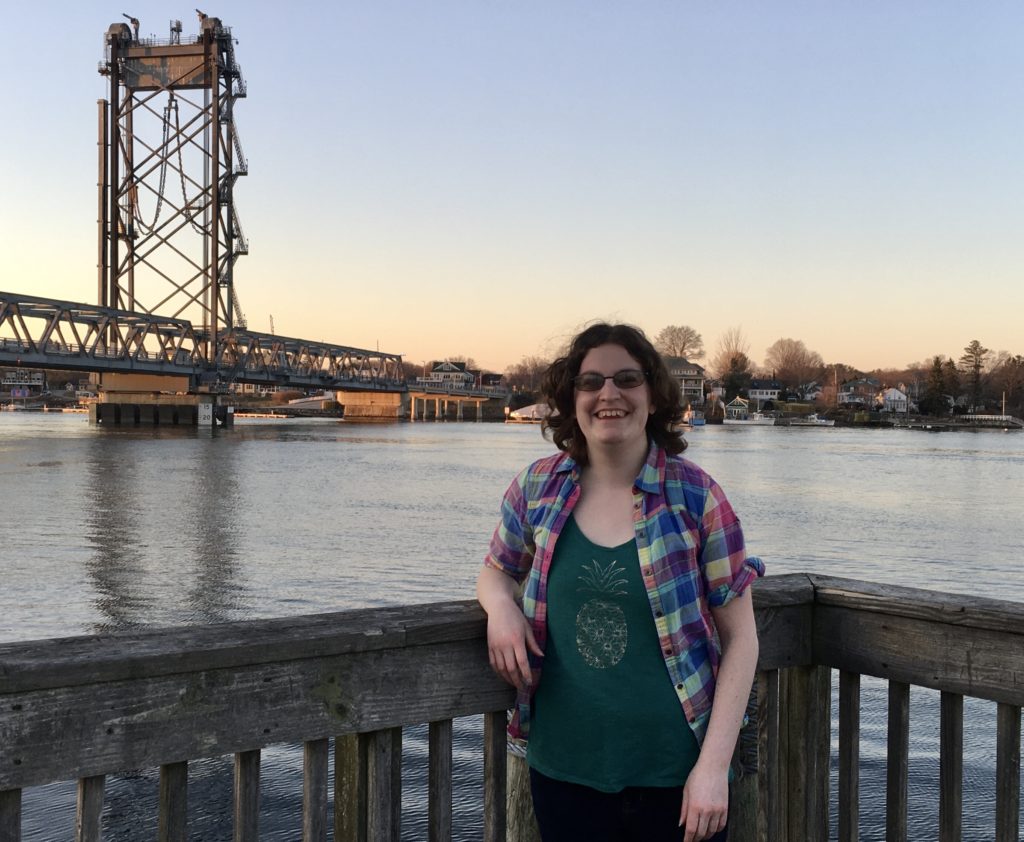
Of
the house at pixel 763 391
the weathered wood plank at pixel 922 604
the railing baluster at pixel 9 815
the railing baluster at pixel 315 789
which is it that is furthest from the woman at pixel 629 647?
the house at pixel 763 391

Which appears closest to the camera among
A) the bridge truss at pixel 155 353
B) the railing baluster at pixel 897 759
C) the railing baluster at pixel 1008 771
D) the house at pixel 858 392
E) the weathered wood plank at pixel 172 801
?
the weathered wood plank at pixel 172 801

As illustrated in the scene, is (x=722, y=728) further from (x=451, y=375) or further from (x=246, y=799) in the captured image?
(x=451, y=375)

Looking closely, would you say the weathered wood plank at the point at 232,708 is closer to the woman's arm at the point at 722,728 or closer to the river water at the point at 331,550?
the woman's arm at the point at 722,728

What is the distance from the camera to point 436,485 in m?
35.2

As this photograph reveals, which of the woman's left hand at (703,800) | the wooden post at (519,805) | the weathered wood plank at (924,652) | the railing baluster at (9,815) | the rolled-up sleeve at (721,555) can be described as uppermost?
the rolled-up sleeve at (721,555)

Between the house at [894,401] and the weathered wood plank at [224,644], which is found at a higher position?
the house at [894,401]

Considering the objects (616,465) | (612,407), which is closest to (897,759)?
(616,465)

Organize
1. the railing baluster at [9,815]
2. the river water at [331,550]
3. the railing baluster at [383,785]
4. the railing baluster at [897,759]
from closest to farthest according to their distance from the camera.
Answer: the railing baluster at [9,815], the railing baluster at [383,785], the railing baluster at [897,759], the river water at [331,550]

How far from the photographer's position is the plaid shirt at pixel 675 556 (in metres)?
2.19

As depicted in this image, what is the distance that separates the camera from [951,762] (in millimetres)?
2520

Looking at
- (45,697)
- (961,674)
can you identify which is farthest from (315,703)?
(961,674)

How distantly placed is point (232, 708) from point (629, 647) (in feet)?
2.83

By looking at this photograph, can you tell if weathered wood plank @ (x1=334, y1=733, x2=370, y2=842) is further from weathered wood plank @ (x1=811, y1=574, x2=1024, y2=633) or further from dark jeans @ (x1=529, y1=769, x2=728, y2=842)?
weathered wood plank @ (x1=811, y1=574, x2=1024, y2=633)

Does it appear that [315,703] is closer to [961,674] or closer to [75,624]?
[961,674]
